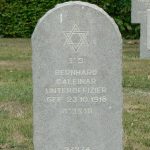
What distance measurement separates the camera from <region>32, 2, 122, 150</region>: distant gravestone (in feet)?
20.2

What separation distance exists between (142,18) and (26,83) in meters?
4.68

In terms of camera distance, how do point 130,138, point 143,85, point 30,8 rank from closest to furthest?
point 130,138 → point 143,85 → point 30,8

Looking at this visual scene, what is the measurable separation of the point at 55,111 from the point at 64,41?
62 cm

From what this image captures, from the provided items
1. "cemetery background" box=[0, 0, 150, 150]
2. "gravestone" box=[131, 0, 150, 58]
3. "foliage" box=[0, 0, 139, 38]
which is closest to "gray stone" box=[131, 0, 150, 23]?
"gravestone" box=[131, 0, 150, 58]

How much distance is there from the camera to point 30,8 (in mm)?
19969

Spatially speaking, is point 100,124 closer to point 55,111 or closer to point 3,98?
point 55,111

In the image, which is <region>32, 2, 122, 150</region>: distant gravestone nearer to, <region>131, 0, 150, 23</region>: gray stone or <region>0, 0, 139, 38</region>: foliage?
<region>131, 0, 150, 23</region>: gray stone

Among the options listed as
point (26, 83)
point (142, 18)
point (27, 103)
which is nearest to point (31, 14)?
point (142, 18)

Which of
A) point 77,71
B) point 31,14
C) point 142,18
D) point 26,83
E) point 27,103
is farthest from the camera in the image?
point 31,14

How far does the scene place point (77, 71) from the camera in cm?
620

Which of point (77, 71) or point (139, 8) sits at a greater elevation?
point (77, 71)

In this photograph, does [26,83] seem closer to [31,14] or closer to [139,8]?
[139,8]

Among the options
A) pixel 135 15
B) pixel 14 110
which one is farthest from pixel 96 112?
pixel 135 15

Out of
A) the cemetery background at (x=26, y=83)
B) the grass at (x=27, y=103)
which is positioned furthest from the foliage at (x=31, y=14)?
the grass at (x=27, y=103)
